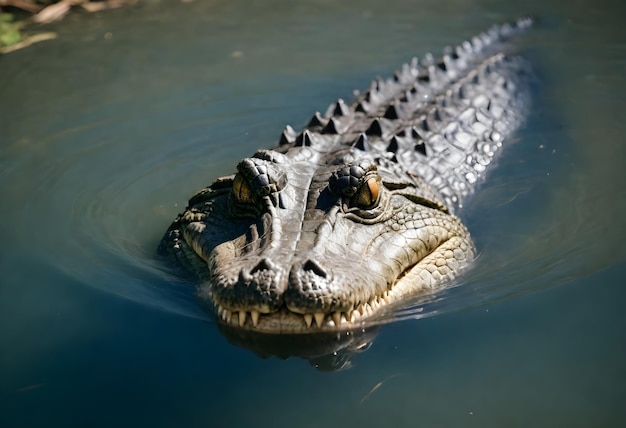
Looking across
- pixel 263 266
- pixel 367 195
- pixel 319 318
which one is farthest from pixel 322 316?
pixel 367 195

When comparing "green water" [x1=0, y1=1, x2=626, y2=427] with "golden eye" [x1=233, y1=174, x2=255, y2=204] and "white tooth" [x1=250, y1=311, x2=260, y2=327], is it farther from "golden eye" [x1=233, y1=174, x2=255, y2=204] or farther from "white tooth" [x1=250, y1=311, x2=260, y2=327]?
"golden eye" [x1=233, y1=174, x2=255, y2=204]

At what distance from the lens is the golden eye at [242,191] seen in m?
4.73

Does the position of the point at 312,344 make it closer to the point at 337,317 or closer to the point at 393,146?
the point at 337,317

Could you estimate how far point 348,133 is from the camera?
20.5ft

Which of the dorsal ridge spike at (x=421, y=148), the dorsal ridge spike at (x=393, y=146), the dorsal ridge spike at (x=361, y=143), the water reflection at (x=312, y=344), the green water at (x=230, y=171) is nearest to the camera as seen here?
the green water at (x=230, y=171)

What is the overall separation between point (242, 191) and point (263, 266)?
93 centimetres

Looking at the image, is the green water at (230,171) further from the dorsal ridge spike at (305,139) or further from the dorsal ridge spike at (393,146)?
the dorsal ridge spike at (305,139)

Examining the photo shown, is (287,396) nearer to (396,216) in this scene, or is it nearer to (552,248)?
(396,216)

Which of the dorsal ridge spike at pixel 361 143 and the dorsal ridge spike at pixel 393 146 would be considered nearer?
the dorsal ridge spike at pixel 361 143

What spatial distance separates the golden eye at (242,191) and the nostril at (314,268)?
918mm

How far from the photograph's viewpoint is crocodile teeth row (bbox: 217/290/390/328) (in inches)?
156

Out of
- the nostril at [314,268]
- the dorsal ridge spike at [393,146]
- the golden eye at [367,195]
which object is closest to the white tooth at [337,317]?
the nostril at [314,268]

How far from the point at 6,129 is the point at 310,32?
4.33 meters

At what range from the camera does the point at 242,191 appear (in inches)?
188
